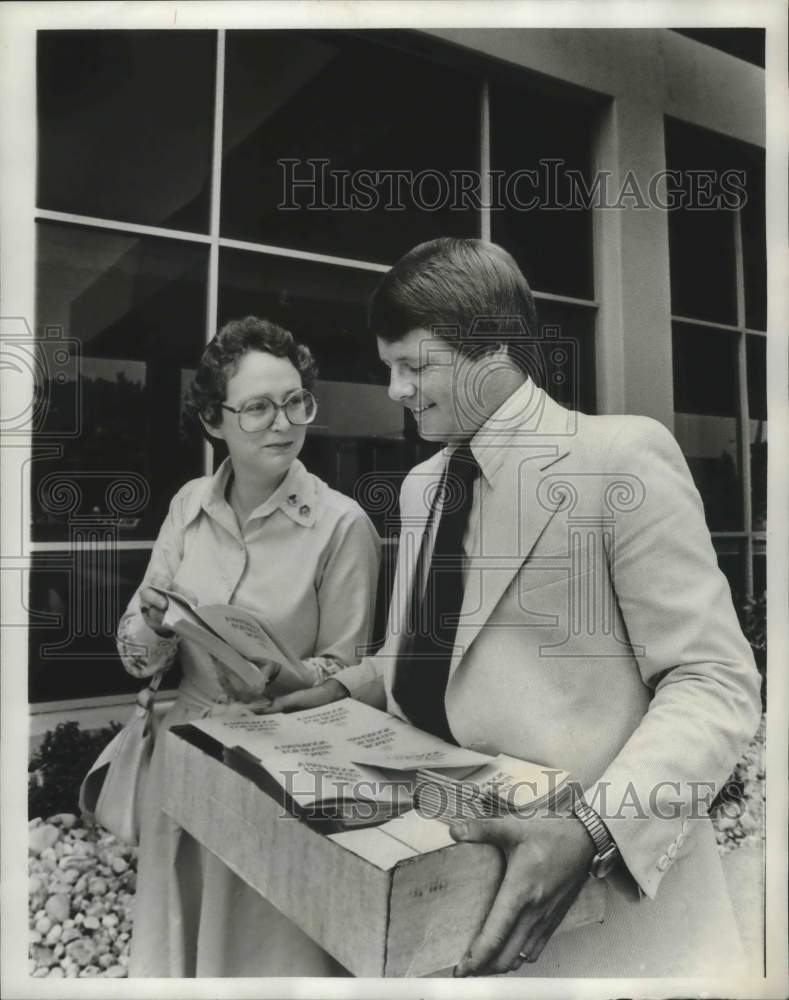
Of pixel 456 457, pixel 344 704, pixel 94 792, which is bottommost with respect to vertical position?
pixel 94 792

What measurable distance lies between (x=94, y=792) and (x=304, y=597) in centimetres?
77

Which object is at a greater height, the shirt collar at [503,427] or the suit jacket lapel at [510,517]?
the shirt collar at [503,427]

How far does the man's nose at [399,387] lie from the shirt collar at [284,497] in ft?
0.99

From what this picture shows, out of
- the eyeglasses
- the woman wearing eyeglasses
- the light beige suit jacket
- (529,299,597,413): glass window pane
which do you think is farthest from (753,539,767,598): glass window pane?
the eyeglasses

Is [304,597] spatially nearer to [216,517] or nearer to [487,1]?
[216,517]

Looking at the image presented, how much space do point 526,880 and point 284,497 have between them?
108 cm

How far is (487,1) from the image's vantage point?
2049mm

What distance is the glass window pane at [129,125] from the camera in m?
2.00

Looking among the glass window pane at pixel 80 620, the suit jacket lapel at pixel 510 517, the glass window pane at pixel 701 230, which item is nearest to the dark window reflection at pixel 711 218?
the glass window pane at pixel 701 230

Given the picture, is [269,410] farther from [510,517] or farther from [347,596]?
[510,517]

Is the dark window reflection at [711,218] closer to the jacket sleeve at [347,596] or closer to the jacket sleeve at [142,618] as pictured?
the jacket sleeve at [347,596]

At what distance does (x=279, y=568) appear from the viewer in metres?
1.99

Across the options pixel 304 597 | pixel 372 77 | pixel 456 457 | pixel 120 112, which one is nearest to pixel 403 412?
pixel 456 457

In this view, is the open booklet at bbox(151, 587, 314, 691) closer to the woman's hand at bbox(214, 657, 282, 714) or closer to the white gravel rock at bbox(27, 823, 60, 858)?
the woman's hand at bbox(214, 657, 282, 714)
